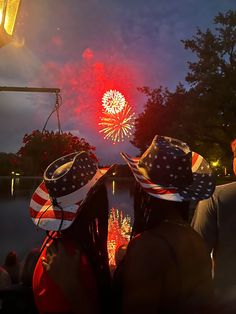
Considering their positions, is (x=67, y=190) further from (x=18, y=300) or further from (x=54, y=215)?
(x=18, y=300)

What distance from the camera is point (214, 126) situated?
108 feet

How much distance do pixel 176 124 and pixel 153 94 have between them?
5906 mm

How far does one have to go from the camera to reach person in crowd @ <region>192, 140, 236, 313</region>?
10.1ft

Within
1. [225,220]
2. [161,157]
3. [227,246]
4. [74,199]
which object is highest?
[161,157]

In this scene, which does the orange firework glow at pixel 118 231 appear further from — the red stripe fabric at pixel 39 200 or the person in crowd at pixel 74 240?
the person in crowd at pixel 74 240

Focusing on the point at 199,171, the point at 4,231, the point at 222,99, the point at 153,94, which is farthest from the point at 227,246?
the point at 153,94

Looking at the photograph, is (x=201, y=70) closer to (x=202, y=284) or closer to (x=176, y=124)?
(x=176, y=124)

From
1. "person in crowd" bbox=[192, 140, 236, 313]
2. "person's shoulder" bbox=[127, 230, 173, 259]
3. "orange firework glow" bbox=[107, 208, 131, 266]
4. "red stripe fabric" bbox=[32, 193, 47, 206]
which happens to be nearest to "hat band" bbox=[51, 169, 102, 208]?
"red stripe fabric" bbox=[32, 193, 47, 206]

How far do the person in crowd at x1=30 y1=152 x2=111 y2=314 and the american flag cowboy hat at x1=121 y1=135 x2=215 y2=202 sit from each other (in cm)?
26

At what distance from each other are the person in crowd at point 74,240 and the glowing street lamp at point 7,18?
3997 mm

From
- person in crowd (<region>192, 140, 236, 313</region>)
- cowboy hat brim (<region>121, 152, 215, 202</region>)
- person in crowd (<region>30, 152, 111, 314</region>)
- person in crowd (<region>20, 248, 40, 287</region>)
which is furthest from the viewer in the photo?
person in crowd (<region>20, 248, 40, 287</region>)

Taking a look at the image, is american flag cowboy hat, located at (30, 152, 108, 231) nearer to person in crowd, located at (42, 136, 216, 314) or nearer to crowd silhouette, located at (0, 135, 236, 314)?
crowd silhouette, located at (0, 135, 236, 314)

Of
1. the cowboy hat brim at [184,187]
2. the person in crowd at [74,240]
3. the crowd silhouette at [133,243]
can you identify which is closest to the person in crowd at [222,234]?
the crowd silhouette at [133,243]

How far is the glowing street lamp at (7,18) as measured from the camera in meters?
5.64
